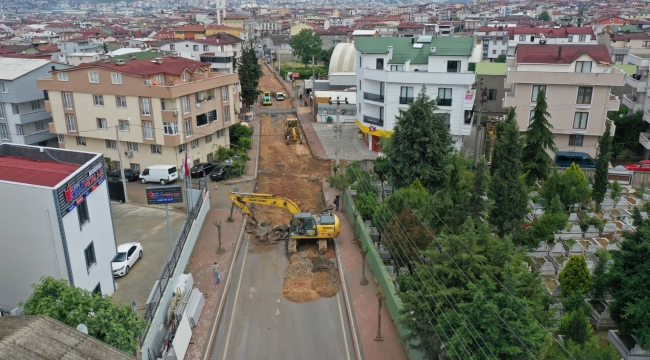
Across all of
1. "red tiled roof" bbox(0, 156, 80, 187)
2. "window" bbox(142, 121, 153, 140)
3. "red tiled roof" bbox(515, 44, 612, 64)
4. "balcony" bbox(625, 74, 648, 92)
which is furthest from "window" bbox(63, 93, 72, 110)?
"balcony" bbox(625, 74, 648, 92)

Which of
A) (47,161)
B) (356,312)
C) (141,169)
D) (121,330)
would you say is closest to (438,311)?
(356,312)

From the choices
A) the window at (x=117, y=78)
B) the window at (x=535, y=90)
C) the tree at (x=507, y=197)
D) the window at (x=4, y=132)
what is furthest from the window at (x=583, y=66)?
the window at (x=4, y=132)

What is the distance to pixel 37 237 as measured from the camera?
62.2 ft

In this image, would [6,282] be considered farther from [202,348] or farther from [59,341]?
[59,341]

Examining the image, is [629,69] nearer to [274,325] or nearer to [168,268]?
[274,325]

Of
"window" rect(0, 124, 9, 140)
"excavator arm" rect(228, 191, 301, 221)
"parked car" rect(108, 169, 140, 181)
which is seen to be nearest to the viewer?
"excavator arm" rect(228, 191, 301, 221)

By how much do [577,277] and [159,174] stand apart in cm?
2921

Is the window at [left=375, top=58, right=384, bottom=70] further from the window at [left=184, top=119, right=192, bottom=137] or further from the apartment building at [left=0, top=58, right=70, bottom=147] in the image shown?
the apartment building at [left=0, top=58, right=70, bottom=147]

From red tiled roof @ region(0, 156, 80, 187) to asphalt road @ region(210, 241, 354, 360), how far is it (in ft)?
29.2

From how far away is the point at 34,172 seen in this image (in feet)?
67.6

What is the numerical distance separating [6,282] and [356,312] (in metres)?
14.0

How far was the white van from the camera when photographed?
38812 mm

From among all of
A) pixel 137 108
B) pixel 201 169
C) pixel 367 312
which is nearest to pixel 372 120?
pixel 201 169

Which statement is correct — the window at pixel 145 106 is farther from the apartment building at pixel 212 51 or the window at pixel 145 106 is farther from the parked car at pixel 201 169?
the apartment building at pixel 212 51
